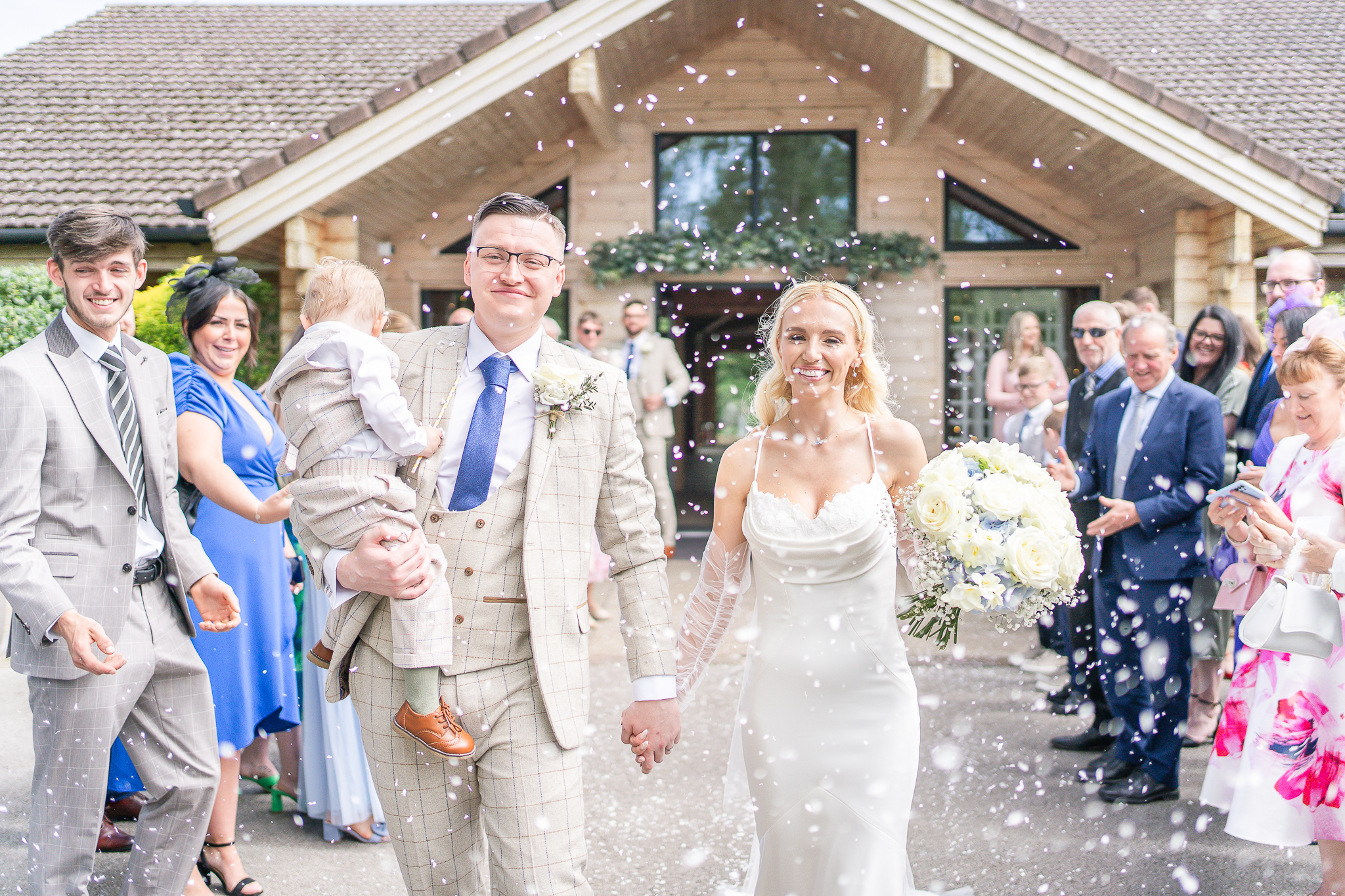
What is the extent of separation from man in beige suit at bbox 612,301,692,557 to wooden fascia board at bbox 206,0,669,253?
2.27 meters

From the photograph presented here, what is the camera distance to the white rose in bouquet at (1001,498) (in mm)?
2812

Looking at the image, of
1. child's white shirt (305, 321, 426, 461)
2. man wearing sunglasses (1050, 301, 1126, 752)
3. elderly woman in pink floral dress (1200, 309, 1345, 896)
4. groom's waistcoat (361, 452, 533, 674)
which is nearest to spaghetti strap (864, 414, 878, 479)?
groom's waistcoat (361, 452, 533, 674)

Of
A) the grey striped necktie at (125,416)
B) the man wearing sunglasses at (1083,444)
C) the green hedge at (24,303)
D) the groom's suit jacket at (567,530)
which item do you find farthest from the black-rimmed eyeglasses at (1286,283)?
the green hedge at (24,303)

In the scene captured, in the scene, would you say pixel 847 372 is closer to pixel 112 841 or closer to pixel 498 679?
pixel 498 679

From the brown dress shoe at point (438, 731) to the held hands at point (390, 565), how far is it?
0.28 metres

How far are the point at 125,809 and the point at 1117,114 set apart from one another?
26.9ft

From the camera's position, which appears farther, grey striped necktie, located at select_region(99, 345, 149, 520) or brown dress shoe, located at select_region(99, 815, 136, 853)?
brown dress shoe, located at select_region(99, 815, 136, 853)

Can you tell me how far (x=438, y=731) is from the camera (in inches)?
92.8

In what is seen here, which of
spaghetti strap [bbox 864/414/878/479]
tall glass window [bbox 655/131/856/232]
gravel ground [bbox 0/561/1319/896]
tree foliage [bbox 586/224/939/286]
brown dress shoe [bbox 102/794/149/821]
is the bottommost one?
gravel ground [bbox 0/561/1319/896]

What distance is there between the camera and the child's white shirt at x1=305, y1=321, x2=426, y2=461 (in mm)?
2402

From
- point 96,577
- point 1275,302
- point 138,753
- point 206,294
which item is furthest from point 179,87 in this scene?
point 1275,302

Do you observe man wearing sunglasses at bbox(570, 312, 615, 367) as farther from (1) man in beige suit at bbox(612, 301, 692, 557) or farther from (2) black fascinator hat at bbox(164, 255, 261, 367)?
(2) black fascinator hat at bbox(164, 255, 261, 367)

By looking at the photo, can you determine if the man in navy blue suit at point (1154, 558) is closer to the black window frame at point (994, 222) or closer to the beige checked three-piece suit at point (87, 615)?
the beige checked three-piece suit at point (87, 615)

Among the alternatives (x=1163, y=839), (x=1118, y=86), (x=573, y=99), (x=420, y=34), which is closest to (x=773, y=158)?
(x=573, y=99)
